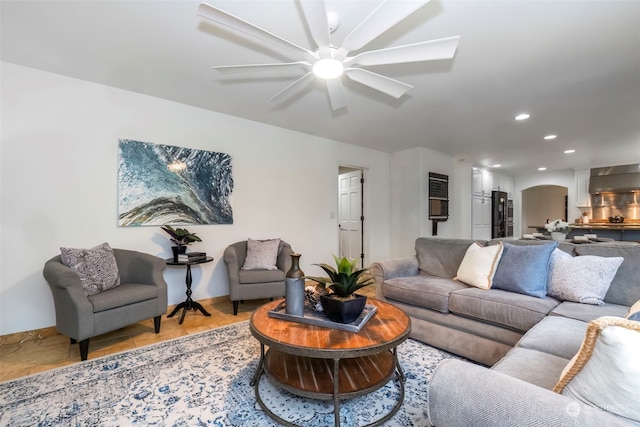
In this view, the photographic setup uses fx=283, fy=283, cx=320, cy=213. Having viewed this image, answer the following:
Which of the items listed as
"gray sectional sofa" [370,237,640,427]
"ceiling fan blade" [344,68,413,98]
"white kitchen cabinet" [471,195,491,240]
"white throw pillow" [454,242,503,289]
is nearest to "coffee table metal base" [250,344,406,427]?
"gray sectional sofa" [370,237,640,427]

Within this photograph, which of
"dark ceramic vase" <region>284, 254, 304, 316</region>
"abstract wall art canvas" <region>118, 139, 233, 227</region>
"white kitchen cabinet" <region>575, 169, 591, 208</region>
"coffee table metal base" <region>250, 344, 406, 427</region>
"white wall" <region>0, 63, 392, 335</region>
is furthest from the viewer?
"white kitchen cabinet" <region>575, 169, 591, 208</region>

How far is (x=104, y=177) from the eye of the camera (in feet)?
9.64

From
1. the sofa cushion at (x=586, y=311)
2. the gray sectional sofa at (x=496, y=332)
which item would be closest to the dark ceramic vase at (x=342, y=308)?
the gray sectional sofa at (x=496, y=332)

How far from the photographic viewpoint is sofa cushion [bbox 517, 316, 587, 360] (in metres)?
1.34

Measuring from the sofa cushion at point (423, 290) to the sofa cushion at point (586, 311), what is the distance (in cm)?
68

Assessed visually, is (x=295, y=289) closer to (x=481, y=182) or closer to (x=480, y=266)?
(x=480, y=266)

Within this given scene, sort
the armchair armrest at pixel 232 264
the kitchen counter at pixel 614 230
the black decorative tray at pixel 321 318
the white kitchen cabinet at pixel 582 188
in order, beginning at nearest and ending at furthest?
the black decorative tray at pixel 321 318 < the armchair armrest at pixel 232 264 < the kitchen counter at pixel 614 230 < the white kitchen cabinet at pixel 582 188

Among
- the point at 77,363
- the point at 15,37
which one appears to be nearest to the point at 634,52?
the point at 15,37

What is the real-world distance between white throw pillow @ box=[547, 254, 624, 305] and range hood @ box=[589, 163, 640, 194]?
6.86 m

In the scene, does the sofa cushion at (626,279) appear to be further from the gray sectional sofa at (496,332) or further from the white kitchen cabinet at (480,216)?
the white kitchen cabinet at (480,216)

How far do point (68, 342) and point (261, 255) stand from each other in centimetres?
191

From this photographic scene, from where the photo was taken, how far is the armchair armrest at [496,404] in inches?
27.7

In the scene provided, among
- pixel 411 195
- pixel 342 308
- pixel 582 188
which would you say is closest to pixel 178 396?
pixel 342 308

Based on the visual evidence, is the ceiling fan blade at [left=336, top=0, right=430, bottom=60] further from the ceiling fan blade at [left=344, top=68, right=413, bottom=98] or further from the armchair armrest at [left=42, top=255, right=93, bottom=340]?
the armchair armrest at [left=42, top=255, right=93, bottom=340]
